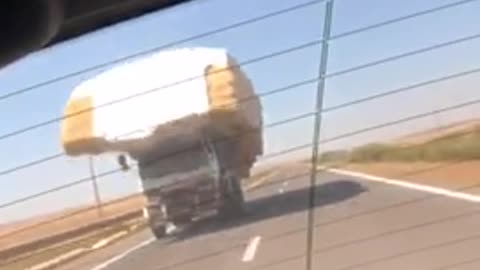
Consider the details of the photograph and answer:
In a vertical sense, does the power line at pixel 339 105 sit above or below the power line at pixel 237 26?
below

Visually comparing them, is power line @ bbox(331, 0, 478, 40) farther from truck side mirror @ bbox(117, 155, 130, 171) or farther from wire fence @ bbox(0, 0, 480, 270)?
truck side mirror @ bbox(117, 155, 130, 171)

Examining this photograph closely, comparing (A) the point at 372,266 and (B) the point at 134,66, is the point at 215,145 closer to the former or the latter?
(B) the point at 134,66

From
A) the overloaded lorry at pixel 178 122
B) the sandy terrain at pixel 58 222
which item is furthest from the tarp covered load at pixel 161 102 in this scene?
the sandy terrain at pixel 58 222

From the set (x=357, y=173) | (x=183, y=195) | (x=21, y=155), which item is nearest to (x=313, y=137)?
(x=357, y=173)

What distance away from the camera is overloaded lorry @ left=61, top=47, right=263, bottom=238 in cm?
330

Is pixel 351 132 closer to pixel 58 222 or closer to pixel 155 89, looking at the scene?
pixel 155 89

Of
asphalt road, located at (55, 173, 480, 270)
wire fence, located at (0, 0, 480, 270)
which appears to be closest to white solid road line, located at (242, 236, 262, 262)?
asphalt road, located at (55, 173, 480, 270)

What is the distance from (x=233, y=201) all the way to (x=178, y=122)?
26 centimetres

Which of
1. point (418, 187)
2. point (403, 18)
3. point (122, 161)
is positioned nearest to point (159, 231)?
point (122, 161)

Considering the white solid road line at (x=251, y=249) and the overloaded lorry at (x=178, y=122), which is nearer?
the overloaded lorry at (x=178, y=122)

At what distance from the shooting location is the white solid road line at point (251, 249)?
342 cm

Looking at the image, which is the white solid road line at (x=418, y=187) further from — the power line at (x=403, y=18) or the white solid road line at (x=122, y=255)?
the white solid road line at (x=122, y=255)

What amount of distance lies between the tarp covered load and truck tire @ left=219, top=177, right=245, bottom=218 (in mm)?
98

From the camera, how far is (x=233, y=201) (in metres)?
3.37
